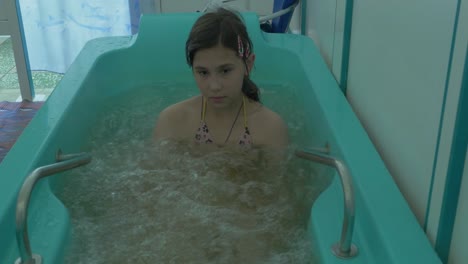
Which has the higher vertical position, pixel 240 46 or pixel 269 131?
pixel 240 46

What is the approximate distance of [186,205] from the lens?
1.37 metres

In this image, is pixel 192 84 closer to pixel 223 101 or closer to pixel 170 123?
pixel 170 123

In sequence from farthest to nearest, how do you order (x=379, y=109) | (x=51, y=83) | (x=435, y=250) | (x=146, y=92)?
1. (x=51, y=83)
2. (x=146, y=92)
3. (x=379, y=109)
4. (x=435, y=250)

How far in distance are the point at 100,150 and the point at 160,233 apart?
1.77ft

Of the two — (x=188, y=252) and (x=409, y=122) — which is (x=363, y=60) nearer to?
(x=409, y=122)

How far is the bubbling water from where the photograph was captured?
122 centimetres

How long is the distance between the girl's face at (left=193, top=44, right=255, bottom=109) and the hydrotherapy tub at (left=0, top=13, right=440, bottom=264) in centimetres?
30

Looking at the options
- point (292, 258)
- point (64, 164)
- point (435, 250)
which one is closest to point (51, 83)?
point (64, 164)

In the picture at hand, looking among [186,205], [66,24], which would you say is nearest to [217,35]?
[186,205]

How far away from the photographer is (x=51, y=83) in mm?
3393

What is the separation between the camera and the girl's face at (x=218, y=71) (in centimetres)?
147

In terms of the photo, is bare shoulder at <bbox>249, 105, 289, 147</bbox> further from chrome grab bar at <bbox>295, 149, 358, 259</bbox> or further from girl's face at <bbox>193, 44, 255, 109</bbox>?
chrome grab bar at <bbox>295, 149, 358, 259</bbox>

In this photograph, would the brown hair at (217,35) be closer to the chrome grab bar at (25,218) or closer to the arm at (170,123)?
the arm at (170,123)

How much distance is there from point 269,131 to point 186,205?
1.31ft
